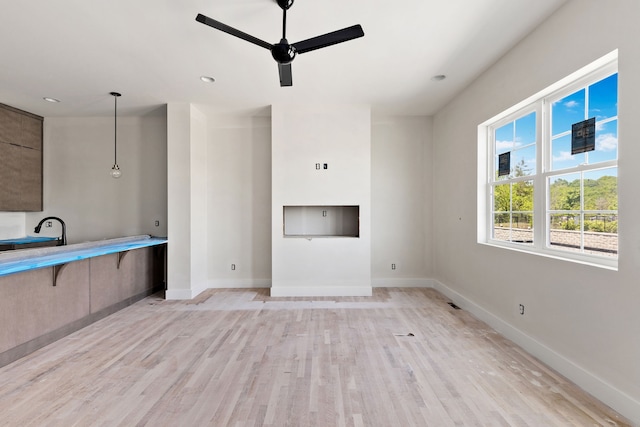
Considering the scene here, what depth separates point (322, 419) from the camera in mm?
1722

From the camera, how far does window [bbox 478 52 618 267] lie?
2.02 metres

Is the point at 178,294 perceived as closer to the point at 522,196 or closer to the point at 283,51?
the point at 283,51

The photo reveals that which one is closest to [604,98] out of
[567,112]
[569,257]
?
[567,112]

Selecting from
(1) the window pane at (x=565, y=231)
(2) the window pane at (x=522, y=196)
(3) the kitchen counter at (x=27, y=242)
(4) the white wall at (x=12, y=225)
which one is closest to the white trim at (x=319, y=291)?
(2) the window pane at (x=522, y=196)

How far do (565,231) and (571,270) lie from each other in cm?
38

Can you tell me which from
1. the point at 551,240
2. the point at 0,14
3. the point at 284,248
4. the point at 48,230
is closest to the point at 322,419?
the point at 551,240

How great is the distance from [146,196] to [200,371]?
11.7ft

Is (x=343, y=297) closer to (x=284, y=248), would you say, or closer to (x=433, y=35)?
(x=284, y=248)

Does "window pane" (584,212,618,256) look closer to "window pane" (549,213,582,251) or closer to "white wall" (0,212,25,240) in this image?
"window pane" (549,213,582,251)

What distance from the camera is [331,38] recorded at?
2.12m

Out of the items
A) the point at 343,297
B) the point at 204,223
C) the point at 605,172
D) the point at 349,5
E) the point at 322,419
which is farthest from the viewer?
the point at 204,223

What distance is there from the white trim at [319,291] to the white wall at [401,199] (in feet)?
1.93

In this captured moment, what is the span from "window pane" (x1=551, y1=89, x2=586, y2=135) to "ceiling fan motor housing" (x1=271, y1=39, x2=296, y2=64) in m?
2.21

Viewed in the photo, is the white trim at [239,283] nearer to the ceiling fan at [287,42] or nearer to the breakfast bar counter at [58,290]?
the breakfast bar counter at [58,290]
